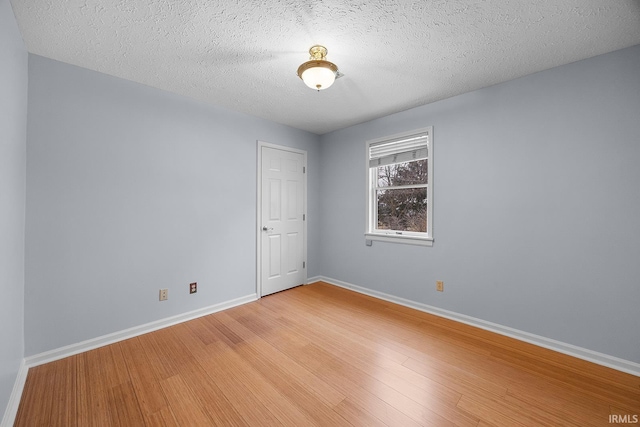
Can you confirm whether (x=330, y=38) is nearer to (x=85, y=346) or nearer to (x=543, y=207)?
(x=543, y=207)

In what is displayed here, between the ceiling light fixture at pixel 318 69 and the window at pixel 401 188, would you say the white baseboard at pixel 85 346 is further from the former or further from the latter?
the ceiling light fixture at pixel 318 69

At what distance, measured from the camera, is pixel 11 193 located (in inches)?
64.4

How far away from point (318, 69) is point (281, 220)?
2371mm

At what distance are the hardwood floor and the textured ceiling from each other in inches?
100

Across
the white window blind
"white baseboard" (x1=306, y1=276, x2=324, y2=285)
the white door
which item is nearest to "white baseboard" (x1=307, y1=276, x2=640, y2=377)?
"white baseboard" (x1=306, y1=276, x2=324, y2=285)

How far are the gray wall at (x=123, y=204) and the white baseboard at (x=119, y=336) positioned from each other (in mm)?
48

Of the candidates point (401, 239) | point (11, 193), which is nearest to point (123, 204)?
point (11, 193)

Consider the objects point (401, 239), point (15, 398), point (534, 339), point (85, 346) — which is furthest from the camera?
point (401, 239)

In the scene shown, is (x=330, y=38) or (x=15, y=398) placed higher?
(x=330, y=38)

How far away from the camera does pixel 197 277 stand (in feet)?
9.64

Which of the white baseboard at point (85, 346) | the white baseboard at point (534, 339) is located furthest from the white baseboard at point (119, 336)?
the white baseboard at point (534, 339)

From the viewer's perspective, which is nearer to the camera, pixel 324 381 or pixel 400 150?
pixel 324 381

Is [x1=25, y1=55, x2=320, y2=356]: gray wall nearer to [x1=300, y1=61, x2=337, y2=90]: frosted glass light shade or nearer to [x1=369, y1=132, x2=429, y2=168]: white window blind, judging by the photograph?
[x1=300, y1=61, x2=337, y2=90]: frosted glass light shade

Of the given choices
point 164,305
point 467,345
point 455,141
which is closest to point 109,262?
point 164,305
